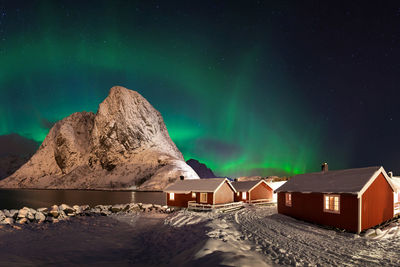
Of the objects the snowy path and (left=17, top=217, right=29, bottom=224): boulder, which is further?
(left=17, top=217, right=29, bottom=224): boulder

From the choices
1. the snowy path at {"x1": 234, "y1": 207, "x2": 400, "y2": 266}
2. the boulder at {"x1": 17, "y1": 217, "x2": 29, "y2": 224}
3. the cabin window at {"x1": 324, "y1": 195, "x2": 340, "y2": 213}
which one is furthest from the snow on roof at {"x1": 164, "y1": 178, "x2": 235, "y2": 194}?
the boulder at {"x1": 17, "y1": 217, "x2": 29, "y2": 224}

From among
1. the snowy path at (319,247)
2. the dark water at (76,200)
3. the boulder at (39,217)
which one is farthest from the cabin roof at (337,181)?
the dark water at (76,200)

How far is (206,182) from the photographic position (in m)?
33.9

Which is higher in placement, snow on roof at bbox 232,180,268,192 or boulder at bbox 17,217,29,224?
snow on roof at bbox 232,180,268,192

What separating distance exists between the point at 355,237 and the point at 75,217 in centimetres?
2888

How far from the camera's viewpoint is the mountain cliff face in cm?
13375

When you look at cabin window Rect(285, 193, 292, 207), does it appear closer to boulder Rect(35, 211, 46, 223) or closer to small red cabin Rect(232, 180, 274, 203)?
small red cabin Rect(232, 180, 274, 203)

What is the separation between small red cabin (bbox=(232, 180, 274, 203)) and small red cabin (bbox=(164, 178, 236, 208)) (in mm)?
3623

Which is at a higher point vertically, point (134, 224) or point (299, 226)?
point (299, 226)

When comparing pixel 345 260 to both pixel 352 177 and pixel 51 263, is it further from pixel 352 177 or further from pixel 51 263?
pixel 51 263

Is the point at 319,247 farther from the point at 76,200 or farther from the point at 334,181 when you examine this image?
the point at 76,200

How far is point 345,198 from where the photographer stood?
18.1 meters

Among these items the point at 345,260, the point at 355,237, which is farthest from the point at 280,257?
the point at 355,237

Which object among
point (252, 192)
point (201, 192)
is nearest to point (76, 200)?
point (201, 192)
